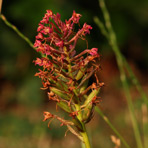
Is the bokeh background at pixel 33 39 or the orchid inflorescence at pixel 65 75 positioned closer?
the orchid inflorescence at pixel 65 75

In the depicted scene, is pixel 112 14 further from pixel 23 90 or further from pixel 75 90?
pixel 75 90

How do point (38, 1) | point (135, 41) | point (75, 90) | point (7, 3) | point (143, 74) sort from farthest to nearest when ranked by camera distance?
point (143, 74)
point (135, 41)
point (7, 3)
point (38, 1)
point (75, 90)

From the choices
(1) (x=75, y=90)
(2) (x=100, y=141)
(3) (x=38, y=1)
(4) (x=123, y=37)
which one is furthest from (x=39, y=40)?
(4) (x=123, y=37)

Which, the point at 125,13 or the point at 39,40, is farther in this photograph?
the point at 125,13

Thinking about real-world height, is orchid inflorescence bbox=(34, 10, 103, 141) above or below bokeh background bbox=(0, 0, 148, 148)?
below

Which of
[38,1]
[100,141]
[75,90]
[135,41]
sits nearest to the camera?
[75,90]

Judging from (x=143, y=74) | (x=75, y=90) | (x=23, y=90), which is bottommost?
(x=75, y=90)

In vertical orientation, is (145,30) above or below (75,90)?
above

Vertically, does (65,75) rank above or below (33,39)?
below

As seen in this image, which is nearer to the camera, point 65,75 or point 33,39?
point 65,75

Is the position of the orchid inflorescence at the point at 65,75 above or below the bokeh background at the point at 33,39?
below

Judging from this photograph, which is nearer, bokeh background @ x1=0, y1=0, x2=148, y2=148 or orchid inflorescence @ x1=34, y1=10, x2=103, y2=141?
orchid inflorescence @ x1=34, y1=10, x2=103, y2=141
